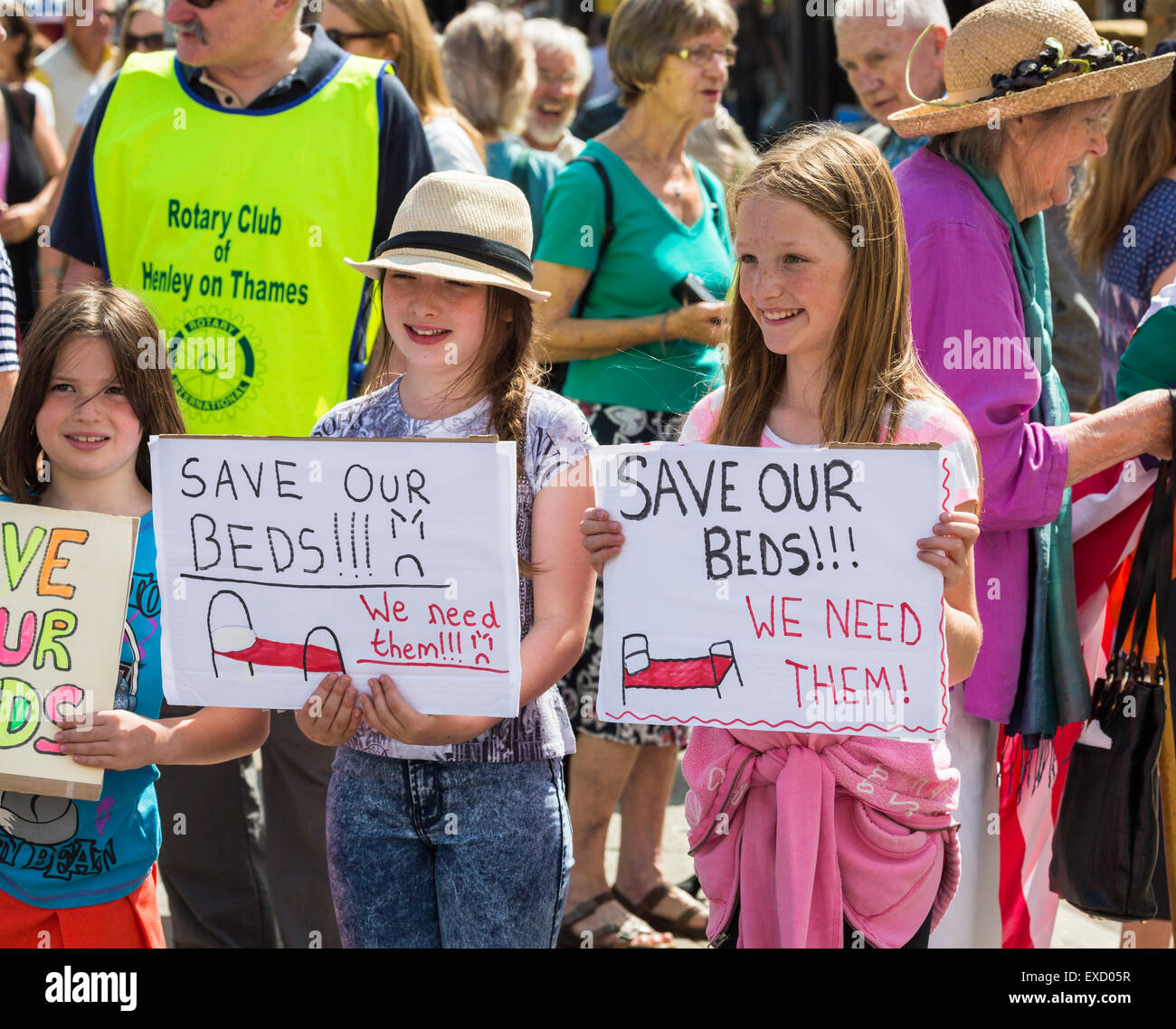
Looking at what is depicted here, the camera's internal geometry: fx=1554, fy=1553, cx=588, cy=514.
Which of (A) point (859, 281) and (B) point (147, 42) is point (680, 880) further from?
(B) point (147, 42)

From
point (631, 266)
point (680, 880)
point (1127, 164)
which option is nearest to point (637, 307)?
point (631, 266)

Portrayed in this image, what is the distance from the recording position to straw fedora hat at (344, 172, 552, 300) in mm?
2557

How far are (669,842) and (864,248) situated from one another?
280cm

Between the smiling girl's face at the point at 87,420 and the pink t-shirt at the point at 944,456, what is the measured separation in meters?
1.16

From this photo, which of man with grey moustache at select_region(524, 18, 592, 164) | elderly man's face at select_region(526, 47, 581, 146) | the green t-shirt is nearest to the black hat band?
the green t-shirt

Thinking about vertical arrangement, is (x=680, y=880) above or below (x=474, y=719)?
below

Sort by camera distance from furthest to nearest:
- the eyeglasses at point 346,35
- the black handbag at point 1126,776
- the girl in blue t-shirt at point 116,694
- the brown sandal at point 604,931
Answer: the eyeglasses at point 346,35 → the brown sandal at point 604,931 → the black handbag at point 1126,776 → the girl in blue t-shirt at point 116,694

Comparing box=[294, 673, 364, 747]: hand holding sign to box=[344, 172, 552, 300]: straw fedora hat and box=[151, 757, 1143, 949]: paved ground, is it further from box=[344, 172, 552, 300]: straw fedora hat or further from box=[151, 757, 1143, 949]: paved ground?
box=[151, 757, 1143, 949]: paved ground

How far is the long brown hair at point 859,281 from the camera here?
2.44 m

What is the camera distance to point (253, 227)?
3.53 metres

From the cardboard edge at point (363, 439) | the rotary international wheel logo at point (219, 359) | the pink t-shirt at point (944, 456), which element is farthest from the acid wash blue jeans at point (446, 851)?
the rotary international wheel logo at point (219, 359)

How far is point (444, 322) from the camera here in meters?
2.60

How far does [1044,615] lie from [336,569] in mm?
1426

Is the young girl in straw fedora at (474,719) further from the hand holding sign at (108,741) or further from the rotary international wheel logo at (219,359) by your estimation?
the rotary international wheel logo at (219,359)
